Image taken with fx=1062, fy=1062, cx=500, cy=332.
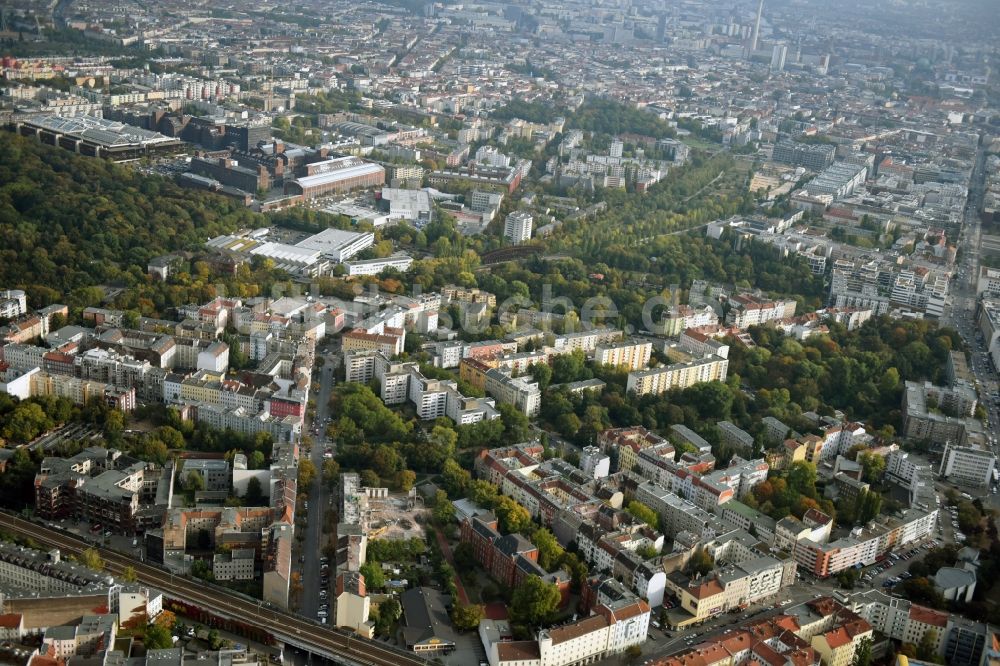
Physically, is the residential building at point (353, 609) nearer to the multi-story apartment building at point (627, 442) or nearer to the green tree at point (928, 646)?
the multi-story apartment building at point (627, 442)

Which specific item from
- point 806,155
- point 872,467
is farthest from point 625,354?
point 806,155

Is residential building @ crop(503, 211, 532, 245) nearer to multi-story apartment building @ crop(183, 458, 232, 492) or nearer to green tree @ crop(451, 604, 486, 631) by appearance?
multi-story apartment building @ crop(183, 458, 232, 492)

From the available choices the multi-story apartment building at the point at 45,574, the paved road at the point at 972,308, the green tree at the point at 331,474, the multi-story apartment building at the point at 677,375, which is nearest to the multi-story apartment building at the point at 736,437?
the multi-story apartment building at the point at 677,375

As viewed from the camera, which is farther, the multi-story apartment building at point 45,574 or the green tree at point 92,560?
the green tree at point 92,560

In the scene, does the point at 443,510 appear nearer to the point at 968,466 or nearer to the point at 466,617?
the point at 466,617

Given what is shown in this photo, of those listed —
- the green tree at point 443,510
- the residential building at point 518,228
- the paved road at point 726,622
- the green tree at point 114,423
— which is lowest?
the paved road at point 726,622
